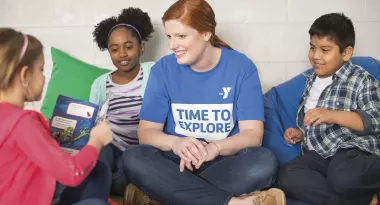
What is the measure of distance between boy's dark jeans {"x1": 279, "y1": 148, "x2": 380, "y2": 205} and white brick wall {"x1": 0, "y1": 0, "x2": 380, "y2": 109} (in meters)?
0.63

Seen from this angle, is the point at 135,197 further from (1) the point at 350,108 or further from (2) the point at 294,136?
(1) the point at 350,108

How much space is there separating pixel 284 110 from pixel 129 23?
27.1 inches

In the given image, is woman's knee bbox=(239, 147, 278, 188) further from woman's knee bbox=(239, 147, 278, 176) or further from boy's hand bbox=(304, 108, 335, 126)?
boy's hand bbox=(304, 108, 335, 126)

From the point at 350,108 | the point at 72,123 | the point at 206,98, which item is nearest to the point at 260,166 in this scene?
the point at 206,98

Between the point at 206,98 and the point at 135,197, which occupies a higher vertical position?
the point at 206,98

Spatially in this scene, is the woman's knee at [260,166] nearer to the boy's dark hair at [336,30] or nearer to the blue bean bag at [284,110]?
the blue bean bag at [284,110]

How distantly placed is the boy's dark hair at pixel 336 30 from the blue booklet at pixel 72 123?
2.66 ft

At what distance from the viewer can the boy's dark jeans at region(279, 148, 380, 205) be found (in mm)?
1455

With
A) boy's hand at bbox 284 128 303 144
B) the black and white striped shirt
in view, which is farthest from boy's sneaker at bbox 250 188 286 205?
the black and white striped shirt

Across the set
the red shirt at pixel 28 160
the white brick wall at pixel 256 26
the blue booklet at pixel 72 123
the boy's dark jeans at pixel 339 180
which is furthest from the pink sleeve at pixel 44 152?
the white brick wall at pixel 256 26

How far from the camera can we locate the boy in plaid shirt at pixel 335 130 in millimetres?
1475

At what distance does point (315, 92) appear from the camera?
172 cm

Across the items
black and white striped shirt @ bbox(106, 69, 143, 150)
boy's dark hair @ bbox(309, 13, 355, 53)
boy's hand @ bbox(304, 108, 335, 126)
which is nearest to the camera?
boy's hand @ bbox(304, 108, 335, 126)

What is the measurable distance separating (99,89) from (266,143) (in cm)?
66
